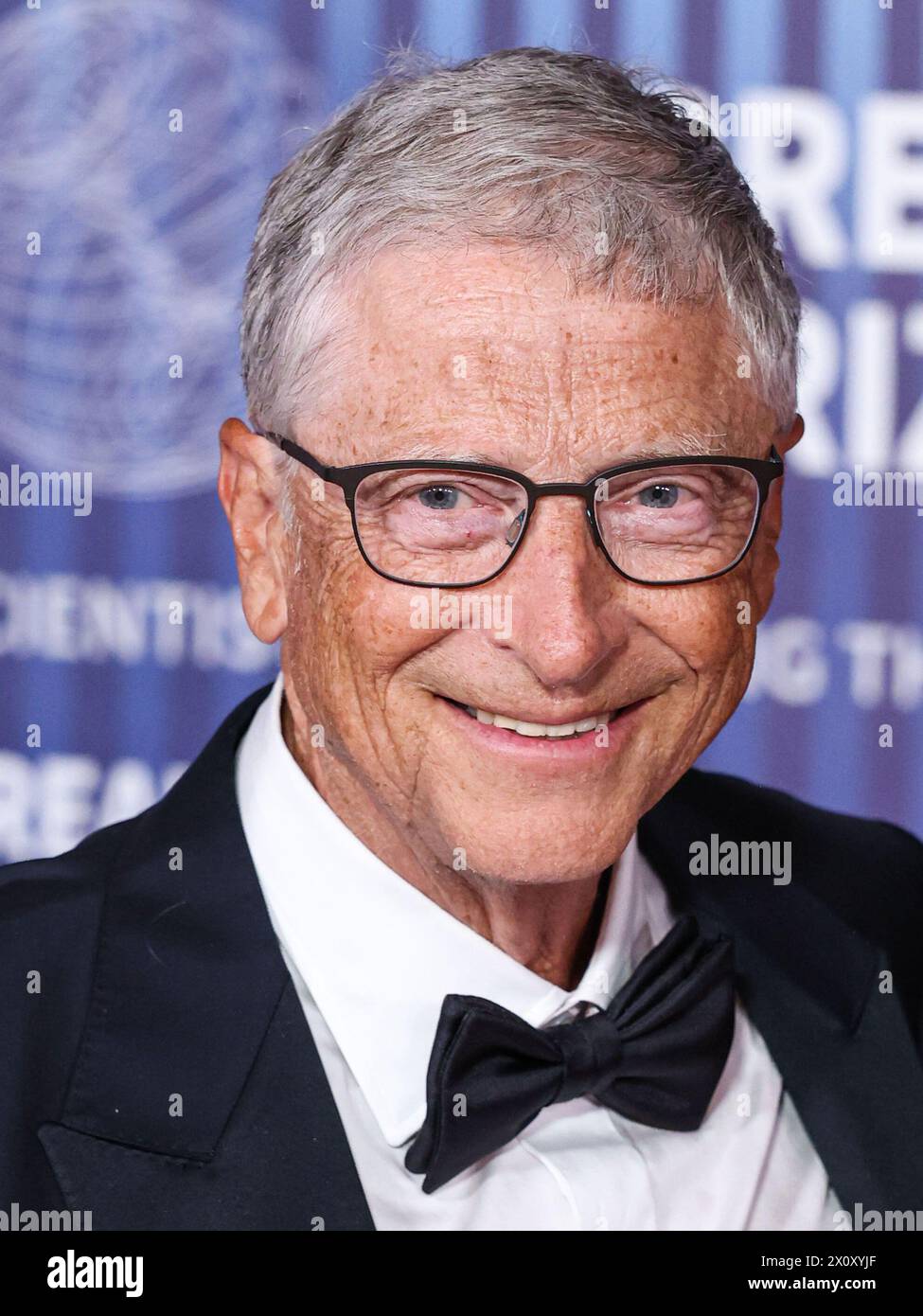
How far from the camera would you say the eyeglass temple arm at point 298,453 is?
54.8 inches

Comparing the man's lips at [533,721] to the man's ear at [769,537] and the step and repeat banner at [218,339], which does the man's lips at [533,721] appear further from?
the step and repeat banner at [218,339]

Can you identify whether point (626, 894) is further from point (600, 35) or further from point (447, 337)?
point (600, 35)

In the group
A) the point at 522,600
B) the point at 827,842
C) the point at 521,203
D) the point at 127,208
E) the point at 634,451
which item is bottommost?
the point at 827,842

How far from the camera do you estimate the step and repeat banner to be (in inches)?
88.0

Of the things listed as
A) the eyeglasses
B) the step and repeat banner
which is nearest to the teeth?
the eyeglasses

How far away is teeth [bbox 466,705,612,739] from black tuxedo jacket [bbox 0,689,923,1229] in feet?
0.88

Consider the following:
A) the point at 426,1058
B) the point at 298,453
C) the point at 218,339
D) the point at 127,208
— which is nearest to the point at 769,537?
the point at 298,453

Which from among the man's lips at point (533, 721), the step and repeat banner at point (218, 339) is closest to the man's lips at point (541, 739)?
the man's lips at point (533, 721)

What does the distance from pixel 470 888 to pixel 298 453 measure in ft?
1.42

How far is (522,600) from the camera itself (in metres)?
1.30

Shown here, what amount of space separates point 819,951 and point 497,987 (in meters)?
0.43

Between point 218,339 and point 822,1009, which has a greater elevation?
point 218,339

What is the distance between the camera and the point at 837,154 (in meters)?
2.31

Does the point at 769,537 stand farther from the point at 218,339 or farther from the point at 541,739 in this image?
the point at 218,339
